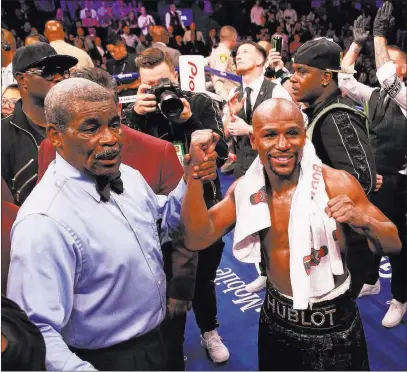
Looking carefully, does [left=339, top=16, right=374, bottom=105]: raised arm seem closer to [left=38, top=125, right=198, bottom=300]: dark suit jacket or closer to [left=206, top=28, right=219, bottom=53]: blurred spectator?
[left=38, top=125, right=198, bottom=300]: dark suit jacket

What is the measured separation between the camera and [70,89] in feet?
4.23

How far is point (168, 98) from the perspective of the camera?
1976mm

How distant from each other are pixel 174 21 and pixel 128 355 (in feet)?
28.4

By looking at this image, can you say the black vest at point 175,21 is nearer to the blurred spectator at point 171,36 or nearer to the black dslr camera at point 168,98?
the blurred spectator at point 171,36

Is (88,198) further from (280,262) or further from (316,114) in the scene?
(316,114)

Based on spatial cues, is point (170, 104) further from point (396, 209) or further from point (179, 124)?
point (396, 209)

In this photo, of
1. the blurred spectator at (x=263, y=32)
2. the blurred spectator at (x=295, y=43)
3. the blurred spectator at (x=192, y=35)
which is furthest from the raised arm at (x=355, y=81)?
the blurred spectator at (x=192, y=35)

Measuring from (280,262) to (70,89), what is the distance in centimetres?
93

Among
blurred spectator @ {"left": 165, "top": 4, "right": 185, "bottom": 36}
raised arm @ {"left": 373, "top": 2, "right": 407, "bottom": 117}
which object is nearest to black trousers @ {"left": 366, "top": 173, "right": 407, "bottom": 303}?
raised arm @ {"left": 373, "top": 2, "right": 407, "bottom": 117}

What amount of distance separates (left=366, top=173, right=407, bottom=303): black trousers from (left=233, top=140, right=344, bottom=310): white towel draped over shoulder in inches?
53.3

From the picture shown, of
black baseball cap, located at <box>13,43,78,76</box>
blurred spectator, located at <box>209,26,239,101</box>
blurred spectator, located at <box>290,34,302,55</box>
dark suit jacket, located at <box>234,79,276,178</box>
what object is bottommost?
blurred spectator, located at <box>290,34,302,55</box>

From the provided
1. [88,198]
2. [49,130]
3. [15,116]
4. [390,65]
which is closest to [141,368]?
[88,198]

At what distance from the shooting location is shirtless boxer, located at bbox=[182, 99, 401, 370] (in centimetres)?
155

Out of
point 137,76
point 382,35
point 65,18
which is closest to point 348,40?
point 137,76
